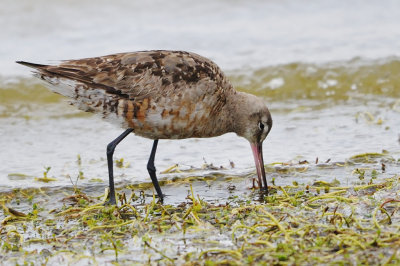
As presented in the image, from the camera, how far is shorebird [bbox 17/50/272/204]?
19.6 feet

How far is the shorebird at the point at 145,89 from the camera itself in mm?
5969

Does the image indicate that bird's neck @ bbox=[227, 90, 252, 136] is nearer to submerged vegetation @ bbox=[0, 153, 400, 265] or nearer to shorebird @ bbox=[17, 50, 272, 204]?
shorebird @ bbox=[17, 50, 272, 204]

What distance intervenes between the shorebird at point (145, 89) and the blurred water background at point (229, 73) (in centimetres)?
95

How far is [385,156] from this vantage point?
7.08 metres

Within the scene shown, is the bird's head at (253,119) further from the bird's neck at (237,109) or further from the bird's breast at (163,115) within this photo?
the bird's breast at (163,115)

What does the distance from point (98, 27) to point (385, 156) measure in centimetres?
756

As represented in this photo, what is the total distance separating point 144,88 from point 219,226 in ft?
4.99

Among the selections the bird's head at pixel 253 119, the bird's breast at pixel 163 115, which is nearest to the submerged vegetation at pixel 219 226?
the bird's head at pixel 253 119

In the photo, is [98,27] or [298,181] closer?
[298,181]

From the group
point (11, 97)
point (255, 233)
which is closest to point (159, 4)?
point (11, 97)

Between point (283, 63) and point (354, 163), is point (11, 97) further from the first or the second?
point (354, 163)

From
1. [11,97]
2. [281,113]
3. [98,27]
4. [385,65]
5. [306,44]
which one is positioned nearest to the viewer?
[281,113]

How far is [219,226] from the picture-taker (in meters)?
5.05

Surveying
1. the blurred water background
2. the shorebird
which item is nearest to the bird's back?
the shorebird
